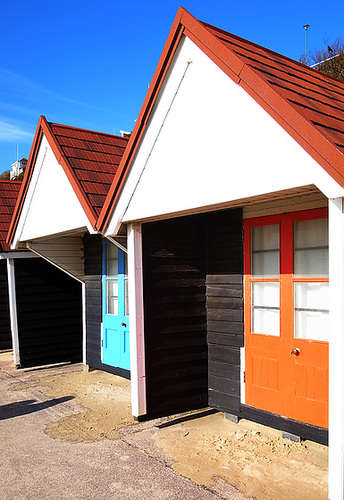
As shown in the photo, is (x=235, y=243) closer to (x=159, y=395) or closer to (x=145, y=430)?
(x=159, y=395)

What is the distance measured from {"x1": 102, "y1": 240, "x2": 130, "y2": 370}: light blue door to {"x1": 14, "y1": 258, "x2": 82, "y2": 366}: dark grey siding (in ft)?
6.87

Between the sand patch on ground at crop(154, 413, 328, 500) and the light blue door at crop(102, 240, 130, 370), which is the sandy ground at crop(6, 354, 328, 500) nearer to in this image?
the sand patch on ground at crop(154, 413, 328, 500)

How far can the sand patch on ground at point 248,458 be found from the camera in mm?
4031

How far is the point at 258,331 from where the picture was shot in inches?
214

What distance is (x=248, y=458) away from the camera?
4617mm

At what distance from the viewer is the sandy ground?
409cm

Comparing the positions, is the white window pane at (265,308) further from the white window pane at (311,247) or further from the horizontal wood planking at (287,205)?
the horizontal wood planking at (287,205)

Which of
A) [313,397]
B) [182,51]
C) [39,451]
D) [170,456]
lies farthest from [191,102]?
[39,451]

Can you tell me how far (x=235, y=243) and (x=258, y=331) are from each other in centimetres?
112

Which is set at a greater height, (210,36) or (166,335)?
(210,36)

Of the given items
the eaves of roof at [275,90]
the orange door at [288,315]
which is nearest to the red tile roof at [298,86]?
the eaves of roof at [275,90]

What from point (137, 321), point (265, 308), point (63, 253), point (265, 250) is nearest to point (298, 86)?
point (265, 250)

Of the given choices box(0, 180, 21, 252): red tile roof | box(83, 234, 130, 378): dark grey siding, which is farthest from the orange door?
box(0, 180, 21, 252): red tile roof

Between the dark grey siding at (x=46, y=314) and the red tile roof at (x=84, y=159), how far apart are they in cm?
137
